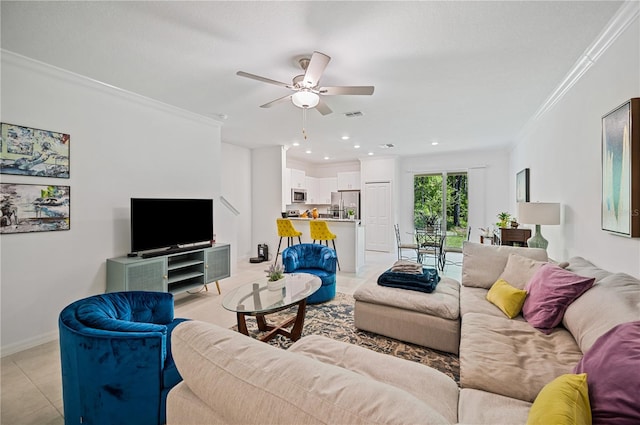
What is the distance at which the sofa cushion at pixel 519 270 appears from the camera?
2.39 m

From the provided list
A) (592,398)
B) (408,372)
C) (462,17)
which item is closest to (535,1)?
(462,17)

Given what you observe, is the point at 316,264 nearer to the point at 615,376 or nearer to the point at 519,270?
the point at 519,270

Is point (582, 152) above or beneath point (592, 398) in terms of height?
above

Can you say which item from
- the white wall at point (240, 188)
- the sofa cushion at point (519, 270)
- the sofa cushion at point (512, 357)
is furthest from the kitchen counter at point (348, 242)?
the sofa cushion at point (512, 357)

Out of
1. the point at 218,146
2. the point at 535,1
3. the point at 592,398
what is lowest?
the point at 592,398

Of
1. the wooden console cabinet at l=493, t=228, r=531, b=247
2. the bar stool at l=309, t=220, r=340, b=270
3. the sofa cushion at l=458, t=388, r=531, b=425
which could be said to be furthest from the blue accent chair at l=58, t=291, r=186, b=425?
the wooden console cabinet at l=493, t=228, r=531, b=247

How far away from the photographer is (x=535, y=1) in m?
1.80

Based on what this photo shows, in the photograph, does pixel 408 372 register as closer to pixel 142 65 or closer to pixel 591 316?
pixel 591 316

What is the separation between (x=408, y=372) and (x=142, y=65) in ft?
11.2

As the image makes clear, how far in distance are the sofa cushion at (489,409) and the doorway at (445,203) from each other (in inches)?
246

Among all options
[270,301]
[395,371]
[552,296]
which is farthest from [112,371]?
[552,296]

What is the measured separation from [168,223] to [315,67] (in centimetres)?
269

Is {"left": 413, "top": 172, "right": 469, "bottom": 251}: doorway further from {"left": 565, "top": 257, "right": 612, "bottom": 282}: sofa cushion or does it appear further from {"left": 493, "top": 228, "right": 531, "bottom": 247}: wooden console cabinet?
{"left": 565, "top": 257, "right": 612, "bottom": 282}: sofa cushion

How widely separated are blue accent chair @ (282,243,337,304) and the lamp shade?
7.81 feet
